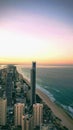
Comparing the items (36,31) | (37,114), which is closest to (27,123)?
(37,114)

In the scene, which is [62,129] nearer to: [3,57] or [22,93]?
[22,93]

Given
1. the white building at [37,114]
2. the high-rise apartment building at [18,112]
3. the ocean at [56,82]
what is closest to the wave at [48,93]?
the ocean at [56,82]

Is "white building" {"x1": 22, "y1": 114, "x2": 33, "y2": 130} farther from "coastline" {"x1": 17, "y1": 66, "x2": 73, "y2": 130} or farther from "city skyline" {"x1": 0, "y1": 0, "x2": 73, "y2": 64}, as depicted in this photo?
"city skyline" {"x1": 0, "y1": 0, "x2": 73, "y2": 64}

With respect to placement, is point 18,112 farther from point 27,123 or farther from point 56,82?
point 56,82

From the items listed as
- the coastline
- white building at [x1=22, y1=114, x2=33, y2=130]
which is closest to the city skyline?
the coastline

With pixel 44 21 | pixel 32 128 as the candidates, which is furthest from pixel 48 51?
pixel 32 128

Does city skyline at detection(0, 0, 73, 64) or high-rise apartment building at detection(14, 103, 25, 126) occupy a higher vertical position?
city skyline at detection(0, 0, 73, 64)

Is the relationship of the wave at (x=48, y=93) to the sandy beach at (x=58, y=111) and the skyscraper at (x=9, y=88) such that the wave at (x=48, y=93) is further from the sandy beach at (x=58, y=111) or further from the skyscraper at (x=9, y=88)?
the skyscraper at (x=9, y=88)
